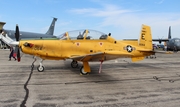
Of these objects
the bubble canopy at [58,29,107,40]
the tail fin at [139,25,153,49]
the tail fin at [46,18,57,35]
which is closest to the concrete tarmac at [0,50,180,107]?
the bubble canopy at [58,29,107,40]

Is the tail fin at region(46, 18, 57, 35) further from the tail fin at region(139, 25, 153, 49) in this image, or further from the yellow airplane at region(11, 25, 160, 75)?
the yellow airplane at region(11, 25, 160, 75)

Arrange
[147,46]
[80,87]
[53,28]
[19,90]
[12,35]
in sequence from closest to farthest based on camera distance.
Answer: [19,90]
[80,87]
[147,46]
[12,35]
[53,28]

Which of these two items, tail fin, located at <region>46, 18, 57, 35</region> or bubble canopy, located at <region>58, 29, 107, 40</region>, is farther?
tail fin, located at <region>46, 18, 57, 35</region>

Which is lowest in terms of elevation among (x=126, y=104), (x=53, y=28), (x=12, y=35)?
(x=126, y=104)

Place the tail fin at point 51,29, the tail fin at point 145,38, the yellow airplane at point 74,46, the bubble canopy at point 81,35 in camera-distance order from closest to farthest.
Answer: the yellow airplane at point 74,46 → the bubble canopy at point 81,35 → the tail fin at point 145,38 → the tail fin at point 51,29

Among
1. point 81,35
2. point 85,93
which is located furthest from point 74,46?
point 85,93

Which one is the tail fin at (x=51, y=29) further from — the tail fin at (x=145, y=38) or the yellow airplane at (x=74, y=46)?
the yellow airplane at (x=74, y=46)

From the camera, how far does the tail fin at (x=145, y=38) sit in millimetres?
11286

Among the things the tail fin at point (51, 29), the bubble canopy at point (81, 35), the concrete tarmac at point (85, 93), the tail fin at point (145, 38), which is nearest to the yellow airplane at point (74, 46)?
the bubble canopy at point (81, 35)

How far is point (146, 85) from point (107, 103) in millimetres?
2737

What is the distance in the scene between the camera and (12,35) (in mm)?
31625

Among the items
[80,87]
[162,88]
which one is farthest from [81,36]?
[162,88]

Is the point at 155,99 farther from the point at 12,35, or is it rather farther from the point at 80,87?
the point at 12,35

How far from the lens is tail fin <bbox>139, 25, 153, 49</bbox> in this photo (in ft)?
37.0
